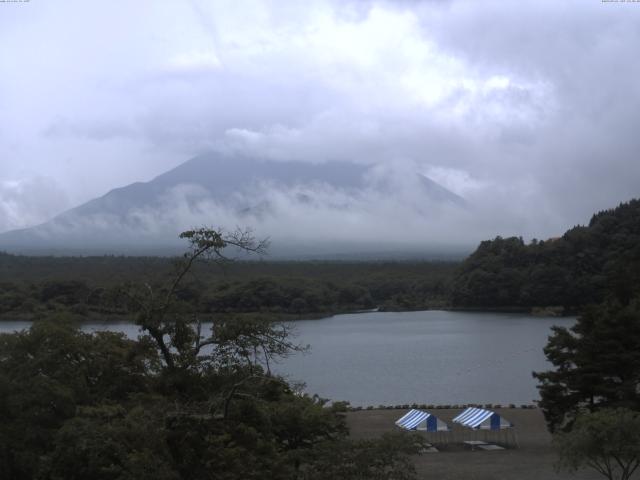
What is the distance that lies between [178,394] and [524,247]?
49782 millimetres

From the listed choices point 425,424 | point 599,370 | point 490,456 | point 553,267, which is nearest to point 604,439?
point 599,370

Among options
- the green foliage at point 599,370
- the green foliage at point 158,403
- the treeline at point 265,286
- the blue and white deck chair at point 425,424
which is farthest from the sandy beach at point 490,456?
the treeline at point 265,286

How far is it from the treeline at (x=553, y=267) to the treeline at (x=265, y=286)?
157 inches

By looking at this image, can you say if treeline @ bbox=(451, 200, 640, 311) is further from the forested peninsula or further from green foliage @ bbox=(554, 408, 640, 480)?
green foliage @ bbox=(554, 408, 640, 480)

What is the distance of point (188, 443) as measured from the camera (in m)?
5.83

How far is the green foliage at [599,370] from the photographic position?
13.2 m

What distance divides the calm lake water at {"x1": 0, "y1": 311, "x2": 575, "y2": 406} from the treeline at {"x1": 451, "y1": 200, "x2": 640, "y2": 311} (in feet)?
13.6

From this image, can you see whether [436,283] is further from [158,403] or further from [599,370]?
[158,403]

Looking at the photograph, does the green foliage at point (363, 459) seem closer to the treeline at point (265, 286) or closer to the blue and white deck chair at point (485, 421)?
the blue and white deck chair at point (485, 421)

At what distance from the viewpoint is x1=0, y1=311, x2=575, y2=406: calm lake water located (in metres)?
22.0

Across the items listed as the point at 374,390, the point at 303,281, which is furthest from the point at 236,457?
the point at 303,281

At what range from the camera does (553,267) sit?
4938cm

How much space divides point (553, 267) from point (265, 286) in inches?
720

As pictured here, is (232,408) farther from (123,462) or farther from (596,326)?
(596,326)
